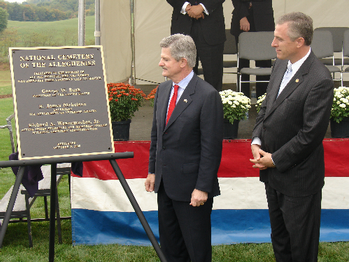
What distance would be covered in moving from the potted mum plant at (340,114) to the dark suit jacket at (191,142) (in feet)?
5.66

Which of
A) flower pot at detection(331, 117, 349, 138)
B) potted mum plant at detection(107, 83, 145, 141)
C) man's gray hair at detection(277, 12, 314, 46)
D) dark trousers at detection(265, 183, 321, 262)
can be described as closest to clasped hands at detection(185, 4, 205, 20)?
potted mum plant at detection(107, 83, 145, 141)

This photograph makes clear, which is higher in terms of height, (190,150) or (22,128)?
(22,128)

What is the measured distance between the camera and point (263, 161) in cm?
245

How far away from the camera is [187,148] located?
2383mm

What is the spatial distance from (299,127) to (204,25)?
2487 mm

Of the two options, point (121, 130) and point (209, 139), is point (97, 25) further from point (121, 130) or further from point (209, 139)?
point (209, 139)

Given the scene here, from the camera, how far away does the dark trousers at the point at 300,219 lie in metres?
2.43

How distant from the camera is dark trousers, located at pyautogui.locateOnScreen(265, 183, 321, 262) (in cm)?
243

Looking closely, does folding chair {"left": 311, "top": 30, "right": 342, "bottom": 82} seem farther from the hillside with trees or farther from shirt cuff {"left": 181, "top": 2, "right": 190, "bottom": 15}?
the hillside with trees

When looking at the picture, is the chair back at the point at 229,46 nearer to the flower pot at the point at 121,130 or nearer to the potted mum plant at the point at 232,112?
the potted mum plant at the point at 232,112

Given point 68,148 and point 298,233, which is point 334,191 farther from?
point 68,148

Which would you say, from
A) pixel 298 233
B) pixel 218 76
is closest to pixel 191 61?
pixel 298 233

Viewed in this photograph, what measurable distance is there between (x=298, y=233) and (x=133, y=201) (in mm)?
1013

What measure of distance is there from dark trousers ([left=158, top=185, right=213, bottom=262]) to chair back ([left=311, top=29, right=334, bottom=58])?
4419 mm
